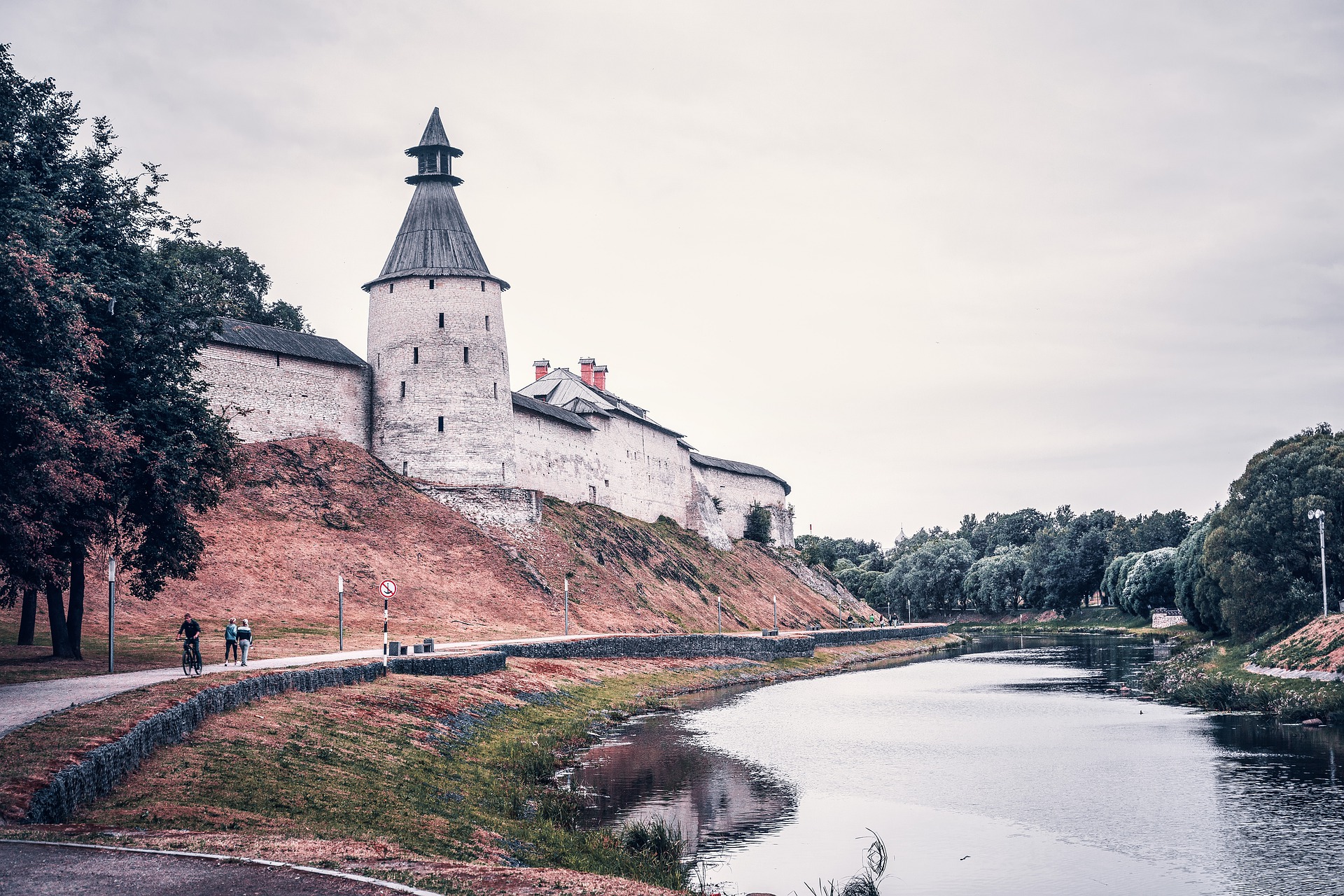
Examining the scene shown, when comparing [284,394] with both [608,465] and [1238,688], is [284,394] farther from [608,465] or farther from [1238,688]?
[1238,688]

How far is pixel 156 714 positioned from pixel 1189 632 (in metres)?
74.0

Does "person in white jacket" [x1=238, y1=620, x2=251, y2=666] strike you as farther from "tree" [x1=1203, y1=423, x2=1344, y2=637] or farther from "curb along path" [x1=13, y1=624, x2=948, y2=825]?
"tree" [x1=1203, y1=423, x2=1344, y2=637]

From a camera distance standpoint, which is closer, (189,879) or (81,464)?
(189,879)

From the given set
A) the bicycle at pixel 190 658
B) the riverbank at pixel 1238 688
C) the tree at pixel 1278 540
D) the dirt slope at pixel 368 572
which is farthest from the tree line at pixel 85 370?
the tree at pixel 1278 540

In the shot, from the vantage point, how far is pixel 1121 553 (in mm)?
124188

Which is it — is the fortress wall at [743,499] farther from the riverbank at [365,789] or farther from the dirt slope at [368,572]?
the riverbank at [365,789]

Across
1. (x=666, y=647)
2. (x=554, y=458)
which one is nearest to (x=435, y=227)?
(x=554, y=458)

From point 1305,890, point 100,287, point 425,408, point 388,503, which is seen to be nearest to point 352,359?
point 425,408

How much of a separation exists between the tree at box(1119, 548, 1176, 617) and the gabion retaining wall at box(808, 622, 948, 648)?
15.3 m

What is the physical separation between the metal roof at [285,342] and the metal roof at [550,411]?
8879 mm

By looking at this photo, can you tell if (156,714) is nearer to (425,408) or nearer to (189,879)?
(189,879)

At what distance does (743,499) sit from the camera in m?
102

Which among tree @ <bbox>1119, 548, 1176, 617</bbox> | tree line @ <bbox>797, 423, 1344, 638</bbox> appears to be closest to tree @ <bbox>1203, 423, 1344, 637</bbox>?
tree line @ <bbox>797, 423, 1344, 638</bbox>

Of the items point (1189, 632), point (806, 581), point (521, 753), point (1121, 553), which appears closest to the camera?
point (521, 753)
